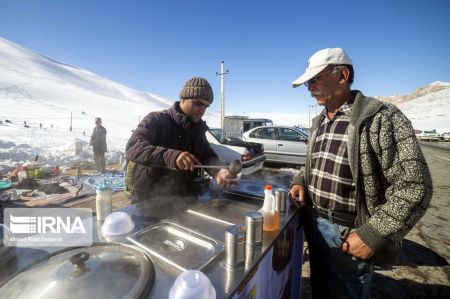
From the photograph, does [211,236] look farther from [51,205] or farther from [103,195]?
[51,205]

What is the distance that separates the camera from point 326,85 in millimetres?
1646

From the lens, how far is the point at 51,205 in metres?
4.91

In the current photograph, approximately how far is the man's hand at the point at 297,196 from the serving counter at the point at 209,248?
0.06 meters

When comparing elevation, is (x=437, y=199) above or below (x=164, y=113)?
below

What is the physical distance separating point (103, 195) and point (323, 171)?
1.56 metres

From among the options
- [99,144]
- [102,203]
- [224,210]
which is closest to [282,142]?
[99,144]

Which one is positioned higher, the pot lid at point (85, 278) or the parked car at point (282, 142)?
the parked car at point (282, 142)

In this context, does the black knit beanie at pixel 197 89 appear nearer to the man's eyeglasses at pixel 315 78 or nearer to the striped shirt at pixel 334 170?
the man's eyeglasses at pixel 315 78

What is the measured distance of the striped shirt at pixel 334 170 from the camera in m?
1.52

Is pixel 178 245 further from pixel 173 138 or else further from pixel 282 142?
pixel 282 142

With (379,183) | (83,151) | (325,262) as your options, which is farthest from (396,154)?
(83,151)

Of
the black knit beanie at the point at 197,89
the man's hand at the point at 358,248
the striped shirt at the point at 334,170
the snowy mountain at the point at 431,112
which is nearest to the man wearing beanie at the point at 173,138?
the black knit beanie at the point at 197,89

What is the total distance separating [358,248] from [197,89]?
1709 mm

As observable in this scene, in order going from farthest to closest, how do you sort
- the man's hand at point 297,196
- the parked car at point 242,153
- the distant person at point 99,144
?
1. the distant person at point 99,144
2. the parked car at point 242,153
3. the man's hand at point 297,196
